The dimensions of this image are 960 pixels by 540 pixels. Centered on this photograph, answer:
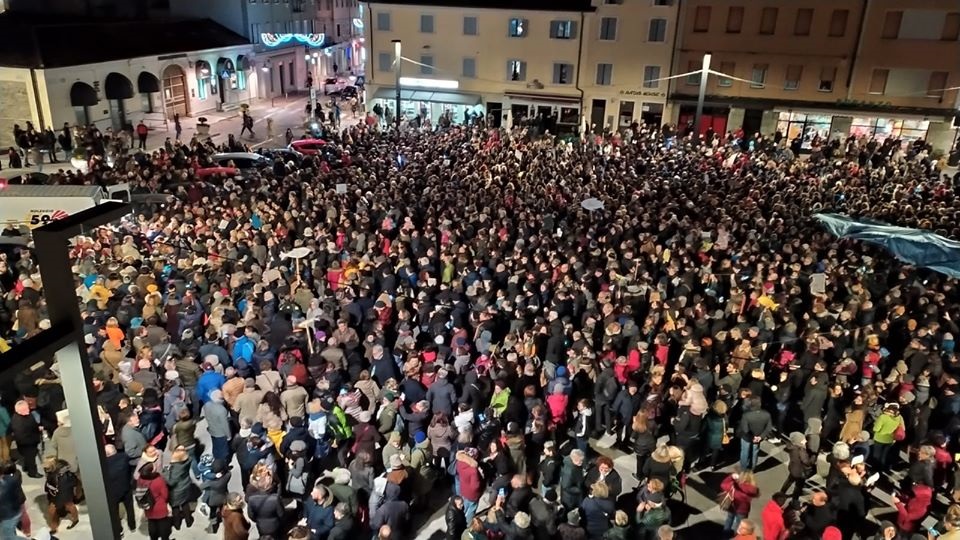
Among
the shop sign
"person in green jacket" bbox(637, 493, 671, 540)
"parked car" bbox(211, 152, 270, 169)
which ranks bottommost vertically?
"parked car" bbox(211, 152, 270, 169)

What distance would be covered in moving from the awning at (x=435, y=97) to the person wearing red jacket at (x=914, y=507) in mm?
35012

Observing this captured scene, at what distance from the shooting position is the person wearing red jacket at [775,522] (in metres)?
7.70

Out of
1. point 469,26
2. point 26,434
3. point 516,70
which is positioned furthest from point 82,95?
point 26,434

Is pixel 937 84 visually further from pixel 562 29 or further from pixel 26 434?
pixel 26 434

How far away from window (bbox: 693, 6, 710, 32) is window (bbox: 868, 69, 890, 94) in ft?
27.6

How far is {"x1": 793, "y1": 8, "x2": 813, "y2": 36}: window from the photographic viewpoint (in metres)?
35.7

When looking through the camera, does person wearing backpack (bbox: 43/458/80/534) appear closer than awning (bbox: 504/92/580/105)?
Yes

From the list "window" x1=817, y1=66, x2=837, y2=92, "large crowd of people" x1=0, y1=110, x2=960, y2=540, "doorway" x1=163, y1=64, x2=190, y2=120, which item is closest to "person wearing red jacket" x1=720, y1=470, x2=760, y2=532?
"large crowd of people" x1=0, y1=110, x2=960, y2=540

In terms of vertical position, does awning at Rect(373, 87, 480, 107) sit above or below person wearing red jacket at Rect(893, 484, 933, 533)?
above

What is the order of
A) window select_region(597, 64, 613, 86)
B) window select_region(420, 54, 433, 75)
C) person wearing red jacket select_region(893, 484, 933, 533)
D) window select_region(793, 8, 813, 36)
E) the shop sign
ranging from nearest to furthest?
person wearing red jacket select_region(893, 484, 933, 533) < window select_region(793, 8, 813, 36) < the shop sign < window select_region(597, 64, 613, 86) < window select_region(420, 54, 433, 75)

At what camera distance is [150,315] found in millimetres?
12102

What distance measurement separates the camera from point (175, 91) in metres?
41.3

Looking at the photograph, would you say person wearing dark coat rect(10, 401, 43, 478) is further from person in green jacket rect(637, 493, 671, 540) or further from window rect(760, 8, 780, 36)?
window rect(760, 8, 780, 36)

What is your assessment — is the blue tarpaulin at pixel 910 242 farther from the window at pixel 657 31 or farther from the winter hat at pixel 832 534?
the window at pixel 657 31
